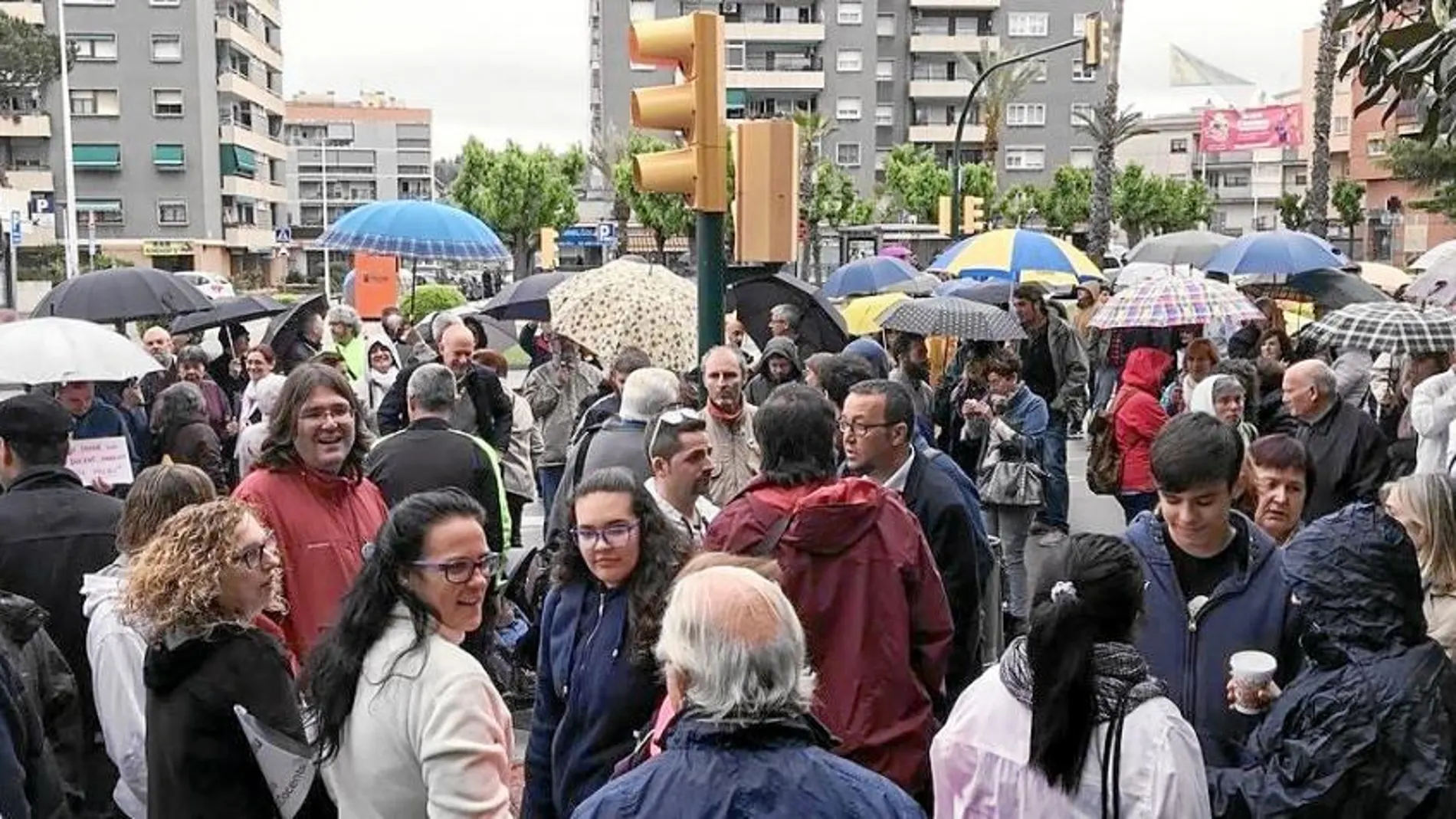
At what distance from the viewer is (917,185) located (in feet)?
196

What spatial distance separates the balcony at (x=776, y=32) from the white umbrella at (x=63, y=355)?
6600 centimetres

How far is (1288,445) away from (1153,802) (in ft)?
8.59

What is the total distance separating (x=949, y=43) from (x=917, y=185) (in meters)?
19.8

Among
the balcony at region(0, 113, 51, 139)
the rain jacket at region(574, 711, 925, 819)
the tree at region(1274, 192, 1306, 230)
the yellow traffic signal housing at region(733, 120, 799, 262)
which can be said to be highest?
the balcony at region(0, 113, 51, 139)

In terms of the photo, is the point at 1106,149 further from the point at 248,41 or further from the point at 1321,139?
the point at 248,41

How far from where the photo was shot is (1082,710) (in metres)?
2.77

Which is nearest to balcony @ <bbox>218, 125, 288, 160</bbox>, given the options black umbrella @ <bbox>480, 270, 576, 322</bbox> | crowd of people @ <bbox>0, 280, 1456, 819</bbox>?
black umbrella @ <bbox>480, 270, 576, 322</bbox>

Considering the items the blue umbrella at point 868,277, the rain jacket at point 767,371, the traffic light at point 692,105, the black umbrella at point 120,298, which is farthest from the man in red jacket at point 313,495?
the blue umbrella at point 868,277

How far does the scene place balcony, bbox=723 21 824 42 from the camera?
70812 millimetres

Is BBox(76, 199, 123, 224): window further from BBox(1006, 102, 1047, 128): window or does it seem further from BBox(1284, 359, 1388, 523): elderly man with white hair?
BBox(1284, 359, 1388, 523): elderly man with white hair

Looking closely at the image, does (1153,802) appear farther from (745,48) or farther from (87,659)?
(745,48)

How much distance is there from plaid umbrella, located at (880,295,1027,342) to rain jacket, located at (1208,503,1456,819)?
6.61 m

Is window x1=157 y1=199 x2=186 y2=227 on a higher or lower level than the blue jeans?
higher

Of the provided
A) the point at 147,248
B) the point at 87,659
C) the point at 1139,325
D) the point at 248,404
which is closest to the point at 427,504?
the point at 87,659
